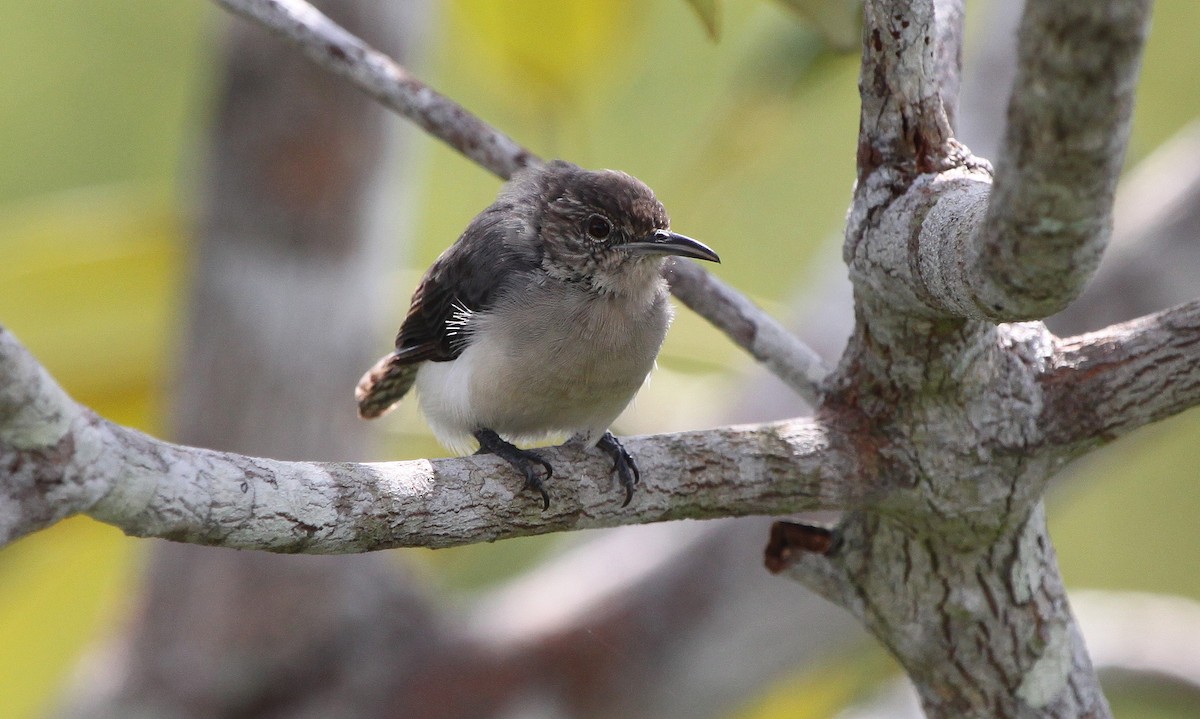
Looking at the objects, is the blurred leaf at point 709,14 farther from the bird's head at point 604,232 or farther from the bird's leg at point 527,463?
the bird's leg at point 527,463

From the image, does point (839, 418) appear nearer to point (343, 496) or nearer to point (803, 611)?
point (343, 496)

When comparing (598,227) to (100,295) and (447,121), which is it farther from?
(100,295)

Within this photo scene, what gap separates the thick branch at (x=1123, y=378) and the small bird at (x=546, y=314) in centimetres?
83

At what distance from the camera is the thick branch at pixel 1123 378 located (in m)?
2.01

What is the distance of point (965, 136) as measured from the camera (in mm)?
4500

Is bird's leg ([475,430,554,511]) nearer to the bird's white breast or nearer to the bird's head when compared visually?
the bird's white breast

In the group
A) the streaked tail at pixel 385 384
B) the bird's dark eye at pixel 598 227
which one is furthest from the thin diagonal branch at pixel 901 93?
the streaked tail at pixel 385 384

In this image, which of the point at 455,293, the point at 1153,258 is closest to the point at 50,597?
the point at 455,293

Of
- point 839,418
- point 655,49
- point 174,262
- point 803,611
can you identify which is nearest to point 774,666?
point 803,611

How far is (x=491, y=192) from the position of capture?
8.91 meters

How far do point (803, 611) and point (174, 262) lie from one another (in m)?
2.95

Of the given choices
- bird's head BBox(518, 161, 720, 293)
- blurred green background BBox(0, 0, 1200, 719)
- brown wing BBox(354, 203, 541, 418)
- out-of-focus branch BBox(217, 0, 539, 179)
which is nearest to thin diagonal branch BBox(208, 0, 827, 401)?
out-of-focus branch BBox(217, 0, 539, 179)

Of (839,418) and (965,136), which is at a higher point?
(965,136)

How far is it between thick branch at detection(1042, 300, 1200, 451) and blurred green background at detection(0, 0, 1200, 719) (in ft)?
4.30
